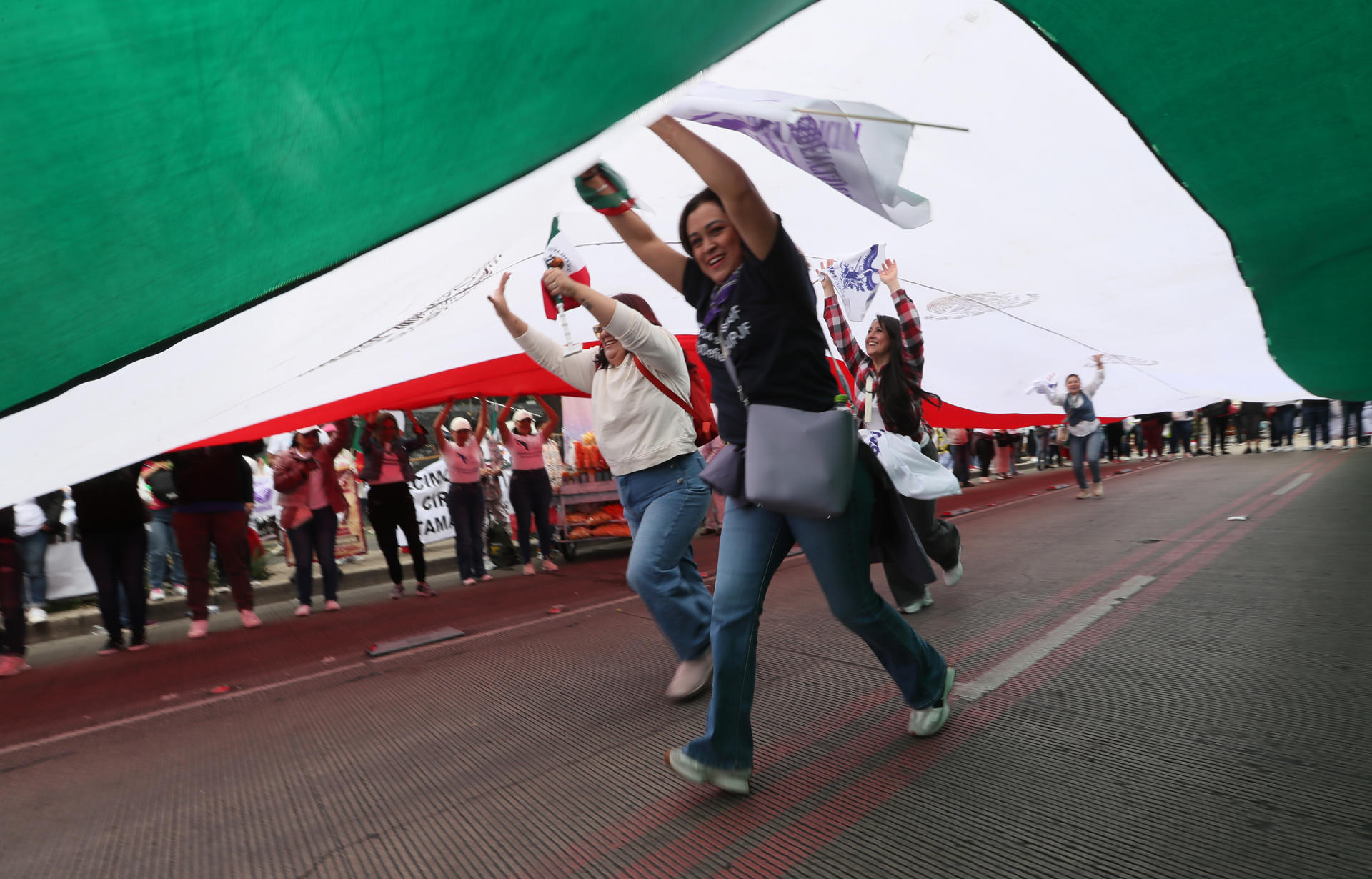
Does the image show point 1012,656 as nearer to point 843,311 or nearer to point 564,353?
point 843,311

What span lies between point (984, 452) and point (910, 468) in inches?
675

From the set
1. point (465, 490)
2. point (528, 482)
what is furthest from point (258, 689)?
point (528, 482)

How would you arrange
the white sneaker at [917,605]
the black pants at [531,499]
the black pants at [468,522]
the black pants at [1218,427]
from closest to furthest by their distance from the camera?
the white sneaker at [917,605] < the black pants at [468,522] < the black pants at [531,499] < the black pants at [1218,427]

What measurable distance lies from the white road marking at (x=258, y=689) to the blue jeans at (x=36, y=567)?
4682 mm

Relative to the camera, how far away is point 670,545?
11.0 feet

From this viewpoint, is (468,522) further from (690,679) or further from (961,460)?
(961,460)

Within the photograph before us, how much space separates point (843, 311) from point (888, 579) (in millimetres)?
1637

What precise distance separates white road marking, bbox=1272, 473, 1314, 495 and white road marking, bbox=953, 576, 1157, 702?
6.78 meters

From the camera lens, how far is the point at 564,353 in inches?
150

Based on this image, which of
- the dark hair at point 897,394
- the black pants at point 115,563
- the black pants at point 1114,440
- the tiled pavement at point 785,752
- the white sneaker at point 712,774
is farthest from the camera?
the black pants at point 1114,440

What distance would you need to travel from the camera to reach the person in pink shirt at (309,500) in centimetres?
717

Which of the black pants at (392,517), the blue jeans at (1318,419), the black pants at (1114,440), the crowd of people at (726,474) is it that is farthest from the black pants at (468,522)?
the blue jeans at (1318,419)

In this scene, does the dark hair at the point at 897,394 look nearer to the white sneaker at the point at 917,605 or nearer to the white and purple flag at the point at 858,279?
the white and purple flag at the point at 858,279

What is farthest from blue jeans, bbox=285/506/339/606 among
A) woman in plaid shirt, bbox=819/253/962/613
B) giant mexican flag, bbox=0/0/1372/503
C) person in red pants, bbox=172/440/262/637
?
woman in plaid shirt, bbox=819/253/962/613
